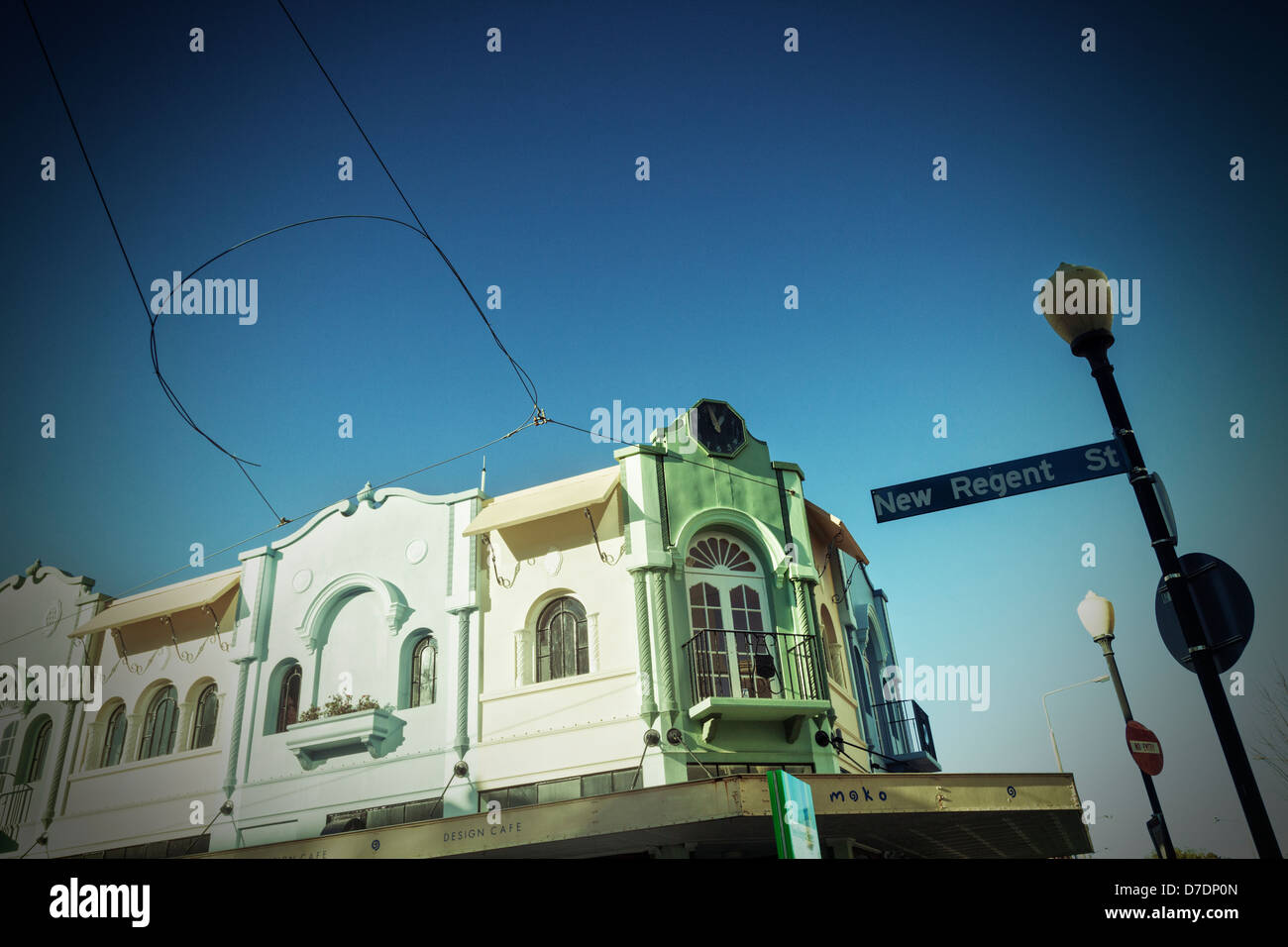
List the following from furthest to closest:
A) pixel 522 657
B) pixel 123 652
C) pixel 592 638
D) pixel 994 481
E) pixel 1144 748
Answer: pixel 123 652 → pixel 522 657 → pixel 592 638 → pixel 1144 748 → pixel 994 481

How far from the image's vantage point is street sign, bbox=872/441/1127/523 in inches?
247

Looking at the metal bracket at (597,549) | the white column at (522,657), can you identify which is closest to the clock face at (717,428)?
the metal bracket at (597,549)

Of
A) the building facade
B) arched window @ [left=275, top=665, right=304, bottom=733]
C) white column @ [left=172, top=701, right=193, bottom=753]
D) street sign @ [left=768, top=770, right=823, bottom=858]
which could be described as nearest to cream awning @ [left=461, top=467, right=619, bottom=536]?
the building facade

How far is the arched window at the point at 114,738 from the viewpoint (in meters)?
17.3

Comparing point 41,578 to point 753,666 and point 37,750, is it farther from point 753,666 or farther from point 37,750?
point 753,666

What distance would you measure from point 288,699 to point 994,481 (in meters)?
14.2

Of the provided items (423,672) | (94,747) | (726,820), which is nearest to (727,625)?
(726,820)

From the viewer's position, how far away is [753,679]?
555 inches

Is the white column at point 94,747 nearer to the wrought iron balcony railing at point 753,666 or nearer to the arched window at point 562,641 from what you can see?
the arched window at point 562,641

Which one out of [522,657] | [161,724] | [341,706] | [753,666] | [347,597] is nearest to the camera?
[753,666]

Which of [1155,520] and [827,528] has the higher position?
[827,528]

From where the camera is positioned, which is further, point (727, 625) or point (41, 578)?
point (41, 578)
